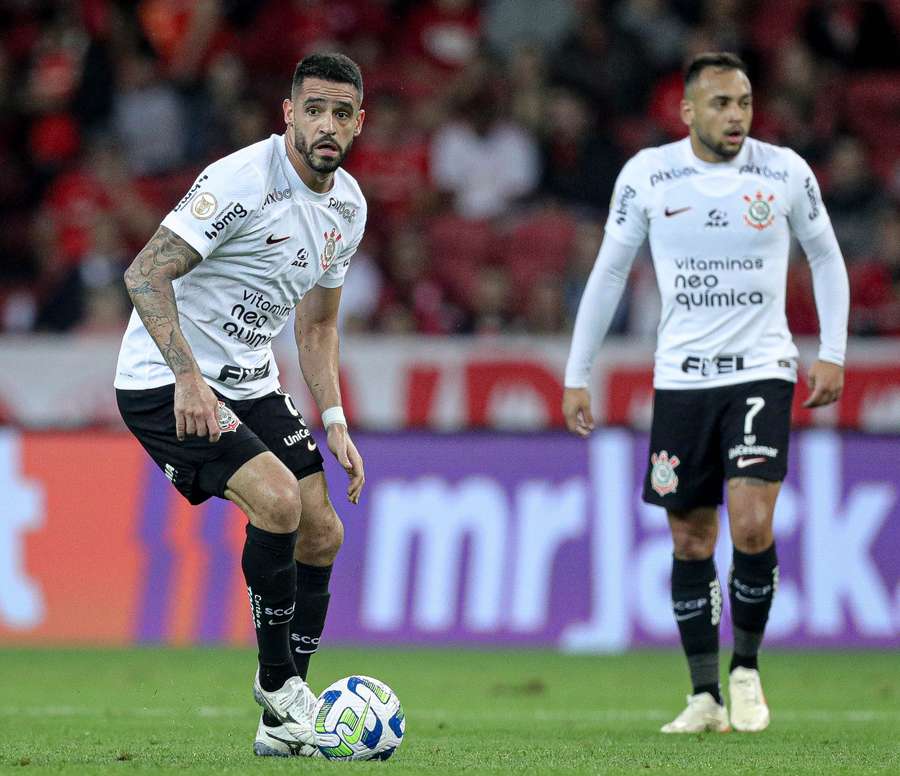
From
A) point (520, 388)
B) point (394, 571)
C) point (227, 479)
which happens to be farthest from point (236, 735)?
point (520, 388)

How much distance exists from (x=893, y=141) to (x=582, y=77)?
2971 millimetres

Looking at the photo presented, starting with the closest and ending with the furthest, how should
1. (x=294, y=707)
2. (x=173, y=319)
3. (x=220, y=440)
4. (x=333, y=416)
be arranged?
(x=173, y=319), (x=220, y=440), (x=294, y=707), (x=333, y=416)

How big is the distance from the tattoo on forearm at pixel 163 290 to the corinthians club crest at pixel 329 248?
61cm

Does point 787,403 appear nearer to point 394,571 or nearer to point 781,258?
point 781,258

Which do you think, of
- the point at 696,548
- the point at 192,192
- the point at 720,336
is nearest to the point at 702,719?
the point at 696,548

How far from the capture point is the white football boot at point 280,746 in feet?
19.5

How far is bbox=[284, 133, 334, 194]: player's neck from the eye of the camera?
20.2ft

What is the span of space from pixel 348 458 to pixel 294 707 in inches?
39.2

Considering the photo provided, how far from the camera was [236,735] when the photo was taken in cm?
676

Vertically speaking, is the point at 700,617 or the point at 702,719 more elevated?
the point at 700,617

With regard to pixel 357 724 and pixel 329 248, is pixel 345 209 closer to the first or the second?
pixel 329 248

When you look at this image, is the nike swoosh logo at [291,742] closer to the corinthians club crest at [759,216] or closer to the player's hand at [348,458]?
the player's hand at [348,458]

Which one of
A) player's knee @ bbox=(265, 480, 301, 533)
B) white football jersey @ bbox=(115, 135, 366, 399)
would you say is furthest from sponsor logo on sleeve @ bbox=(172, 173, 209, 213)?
player's knee @ bbox=(265, 480, 301, 533)

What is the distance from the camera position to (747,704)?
7.03 metres
